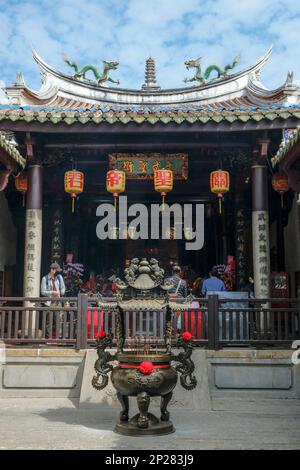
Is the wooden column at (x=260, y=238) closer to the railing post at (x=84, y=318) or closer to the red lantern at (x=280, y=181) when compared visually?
the red lantern at (x=280, y=181)

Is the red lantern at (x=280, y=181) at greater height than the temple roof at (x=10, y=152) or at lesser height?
lesser

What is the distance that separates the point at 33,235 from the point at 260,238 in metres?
4.18

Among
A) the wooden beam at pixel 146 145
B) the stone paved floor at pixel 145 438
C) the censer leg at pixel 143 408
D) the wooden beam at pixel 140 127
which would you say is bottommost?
the stone paved floor at pixel 145 438

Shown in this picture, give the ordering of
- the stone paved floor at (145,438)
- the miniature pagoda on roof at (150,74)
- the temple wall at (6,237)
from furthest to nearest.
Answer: the miniature pagoda on roof at (150,74), the temple wall at (6,237), the stone paved floor at (145,438)

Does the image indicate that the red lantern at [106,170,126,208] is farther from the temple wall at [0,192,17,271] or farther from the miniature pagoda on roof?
the miniature pagoda on roof


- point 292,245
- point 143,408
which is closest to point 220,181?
point 292,245

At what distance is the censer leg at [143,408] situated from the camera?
5840 millimetres

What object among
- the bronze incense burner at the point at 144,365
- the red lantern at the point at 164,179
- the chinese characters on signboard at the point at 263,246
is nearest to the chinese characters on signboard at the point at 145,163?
the red lantern at the point at 164,179

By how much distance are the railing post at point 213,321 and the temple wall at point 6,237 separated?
5875mm

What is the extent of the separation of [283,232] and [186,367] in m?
7.16

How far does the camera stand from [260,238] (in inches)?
388

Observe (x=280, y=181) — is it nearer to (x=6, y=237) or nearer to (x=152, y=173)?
(x=152, y=173)

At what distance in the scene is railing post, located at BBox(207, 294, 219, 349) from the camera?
8578 mm

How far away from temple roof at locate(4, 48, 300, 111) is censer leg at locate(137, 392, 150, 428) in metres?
11.7
